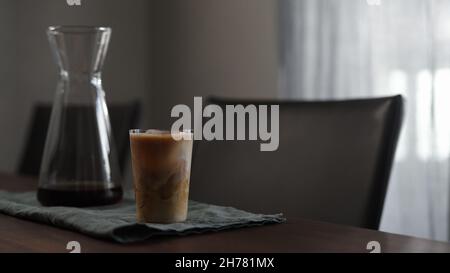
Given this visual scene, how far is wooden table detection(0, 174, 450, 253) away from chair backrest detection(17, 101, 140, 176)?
0.89 m

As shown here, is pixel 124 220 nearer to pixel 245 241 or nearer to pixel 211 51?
pixel 245 241

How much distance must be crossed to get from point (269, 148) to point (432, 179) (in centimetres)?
141

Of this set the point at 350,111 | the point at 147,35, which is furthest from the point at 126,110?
the point at 147,35

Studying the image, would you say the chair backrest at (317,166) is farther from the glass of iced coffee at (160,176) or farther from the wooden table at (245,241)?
the glass of iced coffee at (160,176)

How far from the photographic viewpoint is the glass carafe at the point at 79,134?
92cm

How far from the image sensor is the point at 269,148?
1179mm

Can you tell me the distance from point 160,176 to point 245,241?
5.4 inches

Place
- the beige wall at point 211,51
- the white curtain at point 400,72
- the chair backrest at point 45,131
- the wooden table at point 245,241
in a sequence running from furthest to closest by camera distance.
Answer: the beige wall at point 211,51
the white curtain at point 400,72
the chair backrest at point 45,131
the wooden table at point 245,241

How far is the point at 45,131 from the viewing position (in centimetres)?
202

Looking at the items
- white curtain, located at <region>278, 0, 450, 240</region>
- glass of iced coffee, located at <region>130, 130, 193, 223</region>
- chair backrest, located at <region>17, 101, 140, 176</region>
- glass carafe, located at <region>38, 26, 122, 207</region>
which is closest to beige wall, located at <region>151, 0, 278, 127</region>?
white curtain, located at <region>278, 0, 450, 240</region>

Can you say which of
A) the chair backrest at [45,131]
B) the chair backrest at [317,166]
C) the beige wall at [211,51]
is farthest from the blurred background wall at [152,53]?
the chair backrest at [317,166]

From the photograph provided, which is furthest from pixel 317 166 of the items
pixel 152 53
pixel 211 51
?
pixel 152 53

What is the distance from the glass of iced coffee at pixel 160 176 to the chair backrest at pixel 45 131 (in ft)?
2.89
